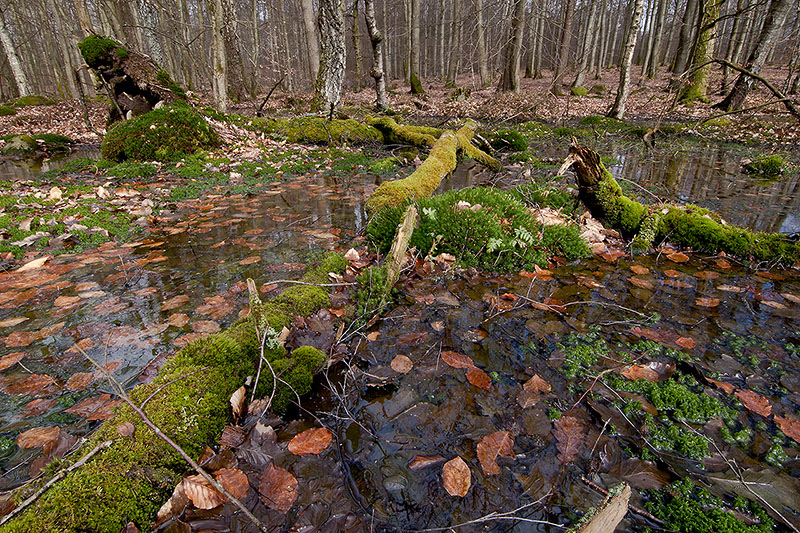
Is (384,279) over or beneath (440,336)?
over

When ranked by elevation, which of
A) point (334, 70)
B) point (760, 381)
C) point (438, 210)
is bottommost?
point (760, 381)

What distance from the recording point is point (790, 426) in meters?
1.79

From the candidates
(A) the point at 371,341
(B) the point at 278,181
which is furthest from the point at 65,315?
(B) the point at 278,181

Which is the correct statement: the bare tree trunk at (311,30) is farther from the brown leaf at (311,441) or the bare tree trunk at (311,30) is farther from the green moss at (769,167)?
the brown leaf at (311,441)

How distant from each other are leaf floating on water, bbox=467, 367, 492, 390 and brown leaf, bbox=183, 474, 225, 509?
134 centimetres

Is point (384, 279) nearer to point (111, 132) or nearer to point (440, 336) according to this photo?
point (440, 336)

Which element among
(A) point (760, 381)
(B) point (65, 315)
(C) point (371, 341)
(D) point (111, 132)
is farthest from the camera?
(D) point (111, 132)

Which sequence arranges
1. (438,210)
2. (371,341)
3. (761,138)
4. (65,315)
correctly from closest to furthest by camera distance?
(371,341)
(65,315)
(438,210)
(761,138)

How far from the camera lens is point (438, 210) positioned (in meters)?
3.62

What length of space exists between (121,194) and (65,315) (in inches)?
142

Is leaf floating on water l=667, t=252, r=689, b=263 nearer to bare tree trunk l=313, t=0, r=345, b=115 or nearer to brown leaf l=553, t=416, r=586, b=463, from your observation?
brown leaf l=553, t=416, r=586, b=463

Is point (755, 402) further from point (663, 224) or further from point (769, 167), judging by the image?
point (769, 167)

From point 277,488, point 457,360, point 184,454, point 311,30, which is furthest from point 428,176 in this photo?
point 311,30

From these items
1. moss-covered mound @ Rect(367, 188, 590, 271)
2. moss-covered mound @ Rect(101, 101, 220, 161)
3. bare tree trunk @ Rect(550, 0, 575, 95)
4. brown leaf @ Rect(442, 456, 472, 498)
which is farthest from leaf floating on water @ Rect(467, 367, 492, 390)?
moss-covered mound @ Rect(101, 101, 220, 161)
